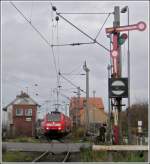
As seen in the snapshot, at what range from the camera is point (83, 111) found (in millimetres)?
98438

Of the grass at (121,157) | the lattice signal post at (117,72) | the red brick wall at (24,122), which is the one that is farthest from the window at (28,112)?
the grass at (121,157)

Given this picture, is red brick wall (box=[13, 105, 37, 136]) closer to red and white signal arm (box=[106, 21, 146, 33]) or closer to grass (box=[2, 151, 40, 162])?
grass (box=[2, 151, 40, 162])

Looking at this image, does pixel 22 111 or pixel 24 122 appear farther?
pixel 22 111

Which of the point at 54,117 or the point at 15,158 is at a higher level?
the point at 54,117

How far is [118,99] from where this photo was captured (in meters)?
20.0

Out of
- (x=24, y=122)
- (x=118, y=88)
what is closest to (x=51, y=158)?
(x=118, y=88)

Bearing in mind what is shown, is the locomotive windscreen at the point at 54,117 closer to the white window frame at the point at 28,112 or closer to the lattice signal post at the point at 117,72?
the lattice signal post at the point at 117,72

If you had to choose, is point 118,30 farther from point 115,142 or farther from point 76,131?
point 76,131

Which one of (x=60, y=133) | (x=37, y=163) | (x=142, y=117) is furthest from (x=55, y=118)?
(x=37, y=163)

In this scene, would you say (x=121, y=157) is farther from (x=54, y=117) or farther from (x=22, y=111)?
(x=22, y=111)

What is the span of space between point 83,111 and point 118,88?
3128 inches

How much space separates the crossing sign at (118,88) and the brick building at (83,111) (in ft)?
189

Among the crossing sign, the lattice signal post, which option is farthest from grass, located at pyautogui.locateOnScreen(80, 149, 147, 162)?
the crossing sign

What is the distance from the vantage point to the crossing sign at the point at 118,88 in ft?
62.7
